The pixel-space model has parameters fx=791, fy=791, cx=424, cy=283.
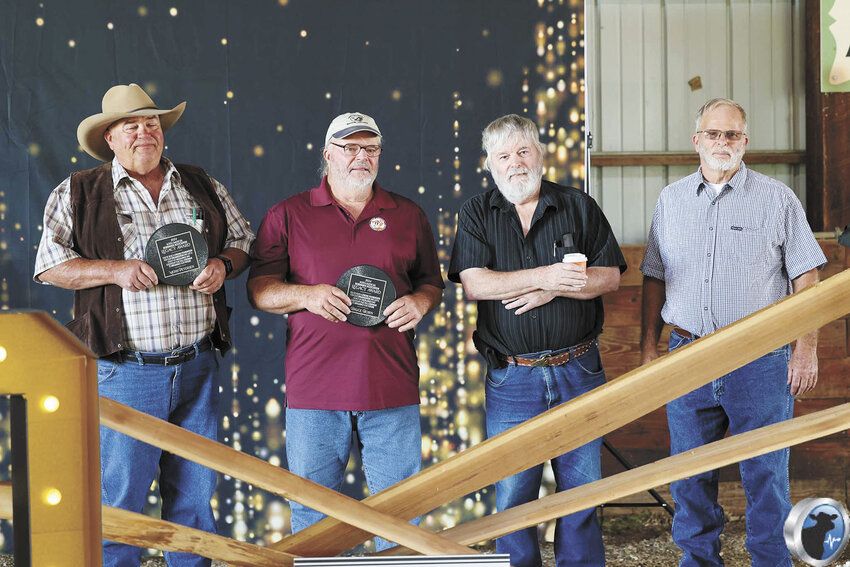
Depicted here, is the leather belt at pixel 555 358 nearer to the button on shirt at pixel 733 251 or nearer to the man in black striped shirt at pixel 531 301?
the man in black striped shirt at pixel 531 301

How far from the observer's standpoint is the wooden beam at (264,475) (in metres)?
0.99

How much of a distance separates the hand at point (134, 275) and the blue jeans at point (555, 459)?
103cm

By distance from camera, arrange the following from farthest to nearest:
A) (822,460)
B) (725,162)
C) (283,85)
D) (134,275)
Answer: (822,460)
(283,85)
(725,162)
(134,275)

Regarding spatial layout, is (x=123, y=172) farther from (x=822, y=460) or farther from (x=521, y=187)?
(x=822, y=460)

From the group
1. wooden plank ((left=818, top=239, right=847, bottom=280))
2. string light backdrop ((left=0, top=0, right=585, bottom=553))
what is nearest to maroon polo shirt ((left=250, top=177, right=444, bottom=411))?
string light backdrop ((left=0, top=0, right=585, bottom=553))

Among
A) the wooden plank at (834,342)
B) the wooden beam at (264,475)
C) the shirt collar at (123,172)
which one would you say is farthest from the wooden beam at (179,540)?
the wooden plank at (834,342)

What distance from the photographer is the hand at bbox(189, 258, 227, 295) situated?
2.24m

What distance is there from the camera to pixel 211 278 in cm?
226

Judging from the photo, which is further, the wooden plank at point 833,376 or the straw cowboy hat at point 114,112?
the wooden plank at point 833,376

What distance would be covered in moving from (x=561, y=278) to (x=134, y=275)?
3.87ft

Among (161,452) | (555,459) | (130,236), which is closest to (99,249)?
(130,236)

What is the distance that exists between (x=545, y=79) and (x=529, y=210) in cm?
73

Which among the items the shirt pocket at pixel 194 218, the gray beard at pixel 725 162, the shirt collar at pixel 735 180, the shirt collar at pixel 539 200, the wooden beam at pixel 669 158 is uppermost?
the wooden beam at pixel 669 158

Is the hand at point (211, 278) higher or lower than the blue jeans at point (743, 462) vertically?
higher
